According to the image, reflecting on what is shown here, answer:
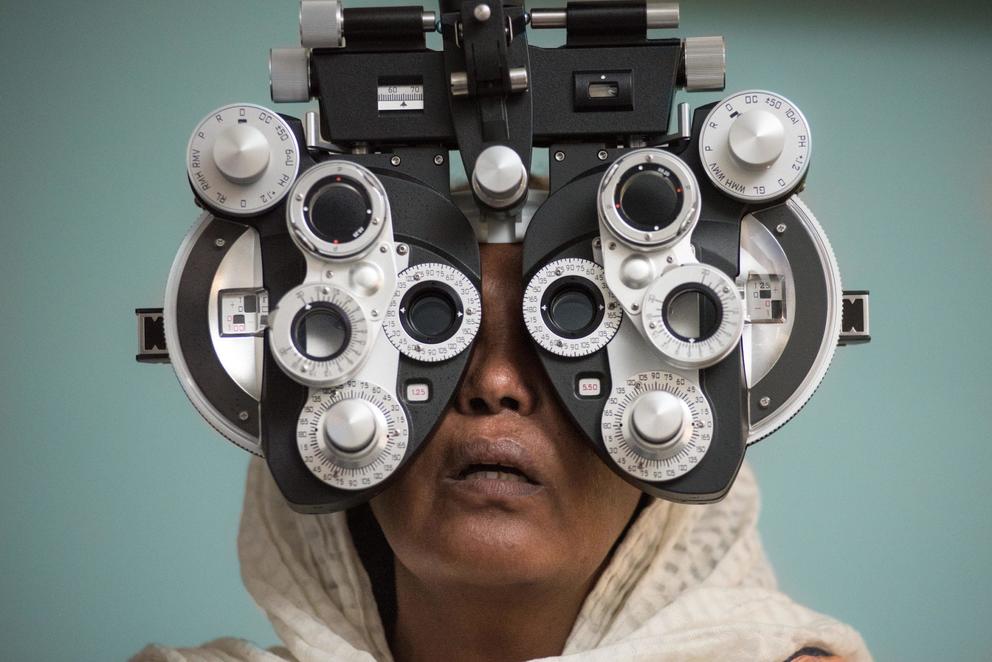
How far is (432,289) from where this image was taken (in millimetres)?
1092

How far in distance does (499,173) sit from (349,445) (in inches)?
9.0

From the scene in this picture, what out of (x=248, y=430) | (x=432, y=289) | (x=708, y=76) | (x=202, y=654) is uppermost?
Result: (x=708, y=76)

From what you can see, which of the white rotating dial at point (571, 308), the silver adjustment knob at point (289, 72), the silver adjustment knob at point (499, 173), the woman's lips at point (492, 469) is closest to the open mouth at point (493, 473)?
the woman's lips at point (492, 469)

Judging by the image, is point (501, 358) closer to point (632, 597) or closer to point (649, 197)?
point (649, 197)

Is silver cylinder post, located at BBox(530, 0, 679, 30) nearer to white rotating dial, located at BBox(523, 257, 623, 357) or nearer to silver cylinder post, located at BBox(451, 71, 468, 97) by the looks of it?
silver cylinder post, located at BBox(451, 71, 468, 97)

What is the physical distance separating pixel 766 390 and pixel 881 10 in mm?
763

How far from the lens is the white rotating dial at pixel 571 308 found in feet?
3.52

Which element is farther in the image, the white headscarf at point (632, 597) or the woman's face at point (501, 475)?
the white headscarf at point (632, 597)

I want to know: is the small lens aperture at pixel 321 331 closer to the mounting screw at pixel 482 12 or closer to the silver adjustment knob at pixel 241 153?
the silver adjustment knob at pixel 241 153

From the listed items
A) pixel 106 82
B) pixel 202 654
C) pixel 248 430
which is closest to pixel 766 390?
pixel 248 430

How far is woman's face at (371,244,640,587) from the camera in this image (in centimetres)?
111

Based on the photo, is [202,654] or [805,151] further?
[202,654]

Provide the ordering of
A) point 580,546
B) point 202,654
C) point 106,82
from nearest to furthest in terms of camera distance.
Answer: point 580,546
point 202,654
point 106,82

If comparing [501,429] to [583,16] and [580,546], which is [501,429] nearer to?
[580,546]
